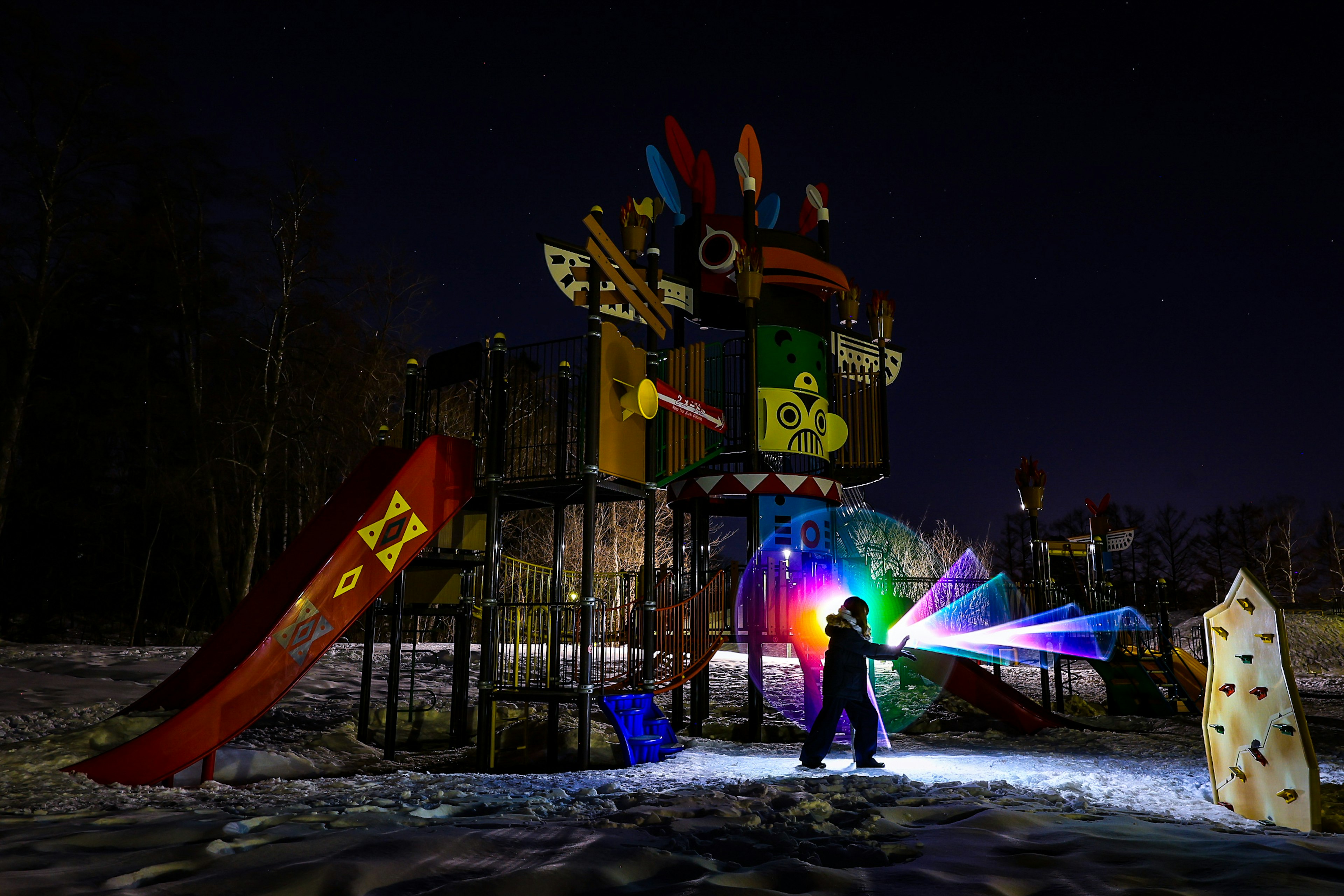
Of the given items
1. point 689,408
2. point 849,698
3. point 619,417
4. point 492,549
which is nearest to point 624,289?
point 619,417

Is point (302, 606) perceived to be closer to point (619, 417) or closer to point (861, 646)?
point (619, 417)

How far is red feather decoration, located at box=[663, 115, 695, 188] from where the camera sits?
1675 cm

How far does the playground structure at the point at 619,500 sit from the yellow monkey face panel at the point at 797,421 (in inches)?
1.6

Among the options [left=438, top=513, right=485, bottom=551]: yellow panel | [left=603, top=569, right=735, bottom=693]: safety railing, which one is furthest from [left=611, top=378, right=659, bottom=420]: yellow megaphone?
[left=438, top=513, right=485, bottom=551]: yellow panel

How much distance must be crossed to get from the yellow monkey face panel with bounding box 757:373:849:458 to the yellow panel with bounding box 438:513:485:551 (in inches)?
195

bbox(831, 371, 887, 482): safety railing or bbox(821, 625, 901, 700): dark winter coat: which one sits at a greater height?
bbox(831, 371, 887, 482): safety railing

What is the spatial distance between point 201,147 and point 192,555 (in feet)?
40.6

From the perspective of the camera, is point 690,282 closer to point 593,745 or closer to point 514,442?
point 514,442

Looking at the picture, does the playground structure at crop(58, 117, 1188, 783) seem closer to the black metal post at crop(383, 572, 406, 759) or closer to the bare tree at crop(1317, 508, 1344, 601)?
the black metal post at crop(383, 572, 406, 759)

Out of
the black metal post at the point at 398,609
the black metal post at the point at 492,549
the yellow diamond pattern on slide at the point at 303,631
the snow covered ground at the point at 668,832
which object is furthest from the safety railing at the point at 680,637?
the yellow diamond pattern on slide at the point at 303,631

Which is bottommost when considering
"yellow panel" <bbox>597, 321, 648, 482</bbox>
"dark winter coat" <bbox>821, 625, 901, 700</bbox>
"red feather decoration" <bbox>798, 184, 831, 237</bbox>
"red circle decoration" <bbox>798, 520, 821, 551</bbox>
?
"dark winter coat" <bbox>821, 625, 901, 700</bbox>

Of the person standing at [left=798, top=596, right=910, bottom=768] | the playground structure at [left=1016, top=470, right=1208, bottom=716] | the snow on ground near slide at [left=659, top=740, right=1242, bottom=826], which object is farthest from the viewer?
the playground structure at [left=1016, top=470, right=1208, bottom=716]

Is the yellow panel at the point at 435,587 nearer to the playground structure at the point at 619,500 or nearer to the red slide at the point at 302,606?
the playground structure at the point at 619,500

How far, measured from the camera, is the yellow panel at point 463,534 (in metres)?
12.1
